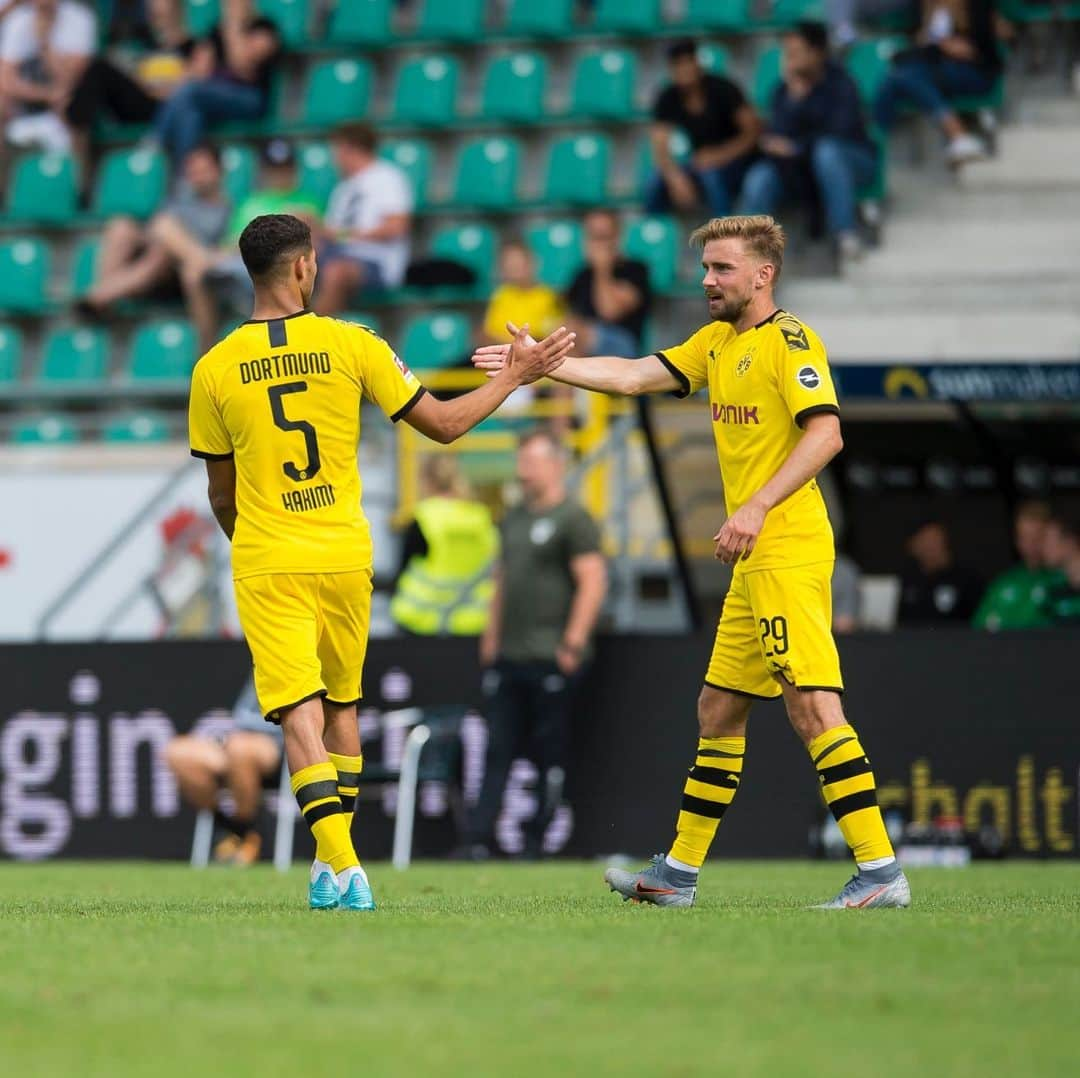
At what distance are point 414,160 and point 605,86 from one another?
170cm

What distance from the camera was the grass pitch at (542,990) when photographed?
4488mm

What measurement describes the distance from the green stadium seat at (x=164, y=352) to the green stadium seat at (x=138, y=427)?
0.93 meters

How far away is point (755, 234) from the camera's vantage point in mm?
7844

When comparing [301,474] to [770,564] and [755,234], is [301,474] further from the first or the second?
[755,234]

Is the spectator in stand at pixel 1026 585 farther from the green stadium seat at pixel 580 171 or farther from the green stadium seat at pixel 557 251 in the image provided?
the green stadium seat at pixel 580 171

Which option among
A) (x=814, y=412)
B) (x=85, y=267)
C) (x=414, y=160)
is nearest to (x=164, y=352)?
(x=85, y=267)

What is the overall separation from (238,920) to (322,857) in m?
0.35

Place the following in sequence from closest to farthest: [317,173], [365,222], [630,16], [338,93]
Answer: [365,222] → [630,16] → [317,173] → [338,93]

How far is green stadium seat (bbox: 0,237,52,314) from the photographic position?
1967 cm

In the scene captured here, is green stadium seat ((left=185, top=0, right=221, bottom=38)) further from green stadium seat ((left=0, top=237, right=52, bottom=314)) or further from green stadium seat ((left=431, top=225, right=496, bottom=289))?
green stadium seat ((left=431, top=225, right=496, bottom=289))

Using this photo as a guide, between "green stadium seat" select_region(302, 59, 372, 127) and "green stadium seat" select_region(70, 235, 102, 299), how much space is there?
2.16m

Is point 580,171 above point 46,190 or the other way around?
the other way around

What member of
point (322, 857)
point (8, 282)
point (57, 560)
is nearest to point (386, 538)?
point (57, 560)

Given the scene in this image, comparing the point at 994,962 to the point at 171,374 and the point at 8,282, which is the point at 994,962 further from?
the point at 8,282
